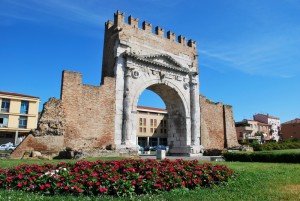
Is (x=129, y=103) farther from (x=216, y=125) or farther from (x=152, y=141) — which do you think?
(x=152, y=141)

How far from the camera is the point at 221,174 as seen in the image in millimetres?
6695

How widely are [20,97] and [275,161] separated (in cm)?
3880

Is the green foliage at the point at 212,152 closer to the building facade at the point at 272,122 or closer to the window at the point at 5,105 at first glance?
the window at the point at 5,105

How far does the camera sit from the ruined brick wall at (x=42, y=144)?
13.9 meters

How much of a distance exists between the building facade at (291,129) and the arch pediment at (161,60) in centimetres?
5516

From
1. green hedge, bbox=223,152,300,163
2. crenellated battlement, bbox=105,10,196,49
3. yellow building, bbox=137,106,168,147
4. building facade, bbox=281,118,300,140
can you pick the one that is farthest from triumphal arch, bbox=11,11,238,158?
building facade, bbox=281,118,300,140

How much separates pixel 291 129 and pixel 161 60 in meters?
58.5

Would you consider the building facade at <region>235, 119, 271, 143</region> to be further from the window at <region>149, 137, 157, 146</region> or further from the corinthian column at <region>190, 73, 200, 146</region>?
the corinthian column at <region>190, 73, 200, 146</region>

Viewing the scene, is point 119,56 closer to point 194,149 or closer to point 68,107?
point 68,107

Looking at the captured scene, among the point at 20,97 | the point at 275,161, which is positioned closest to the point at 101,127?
the point at 275,161

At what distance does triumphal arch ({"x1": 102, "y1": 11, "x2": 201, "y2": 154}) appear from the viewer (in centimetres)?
1792

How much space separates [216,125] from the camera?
23781mm

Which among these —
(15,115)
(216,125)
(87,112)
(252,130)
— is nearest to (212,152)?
(216,125)

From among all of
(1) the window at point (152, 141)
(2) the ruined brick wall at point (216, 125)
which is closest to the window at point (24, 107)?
(1) the window at point (152, 141)
